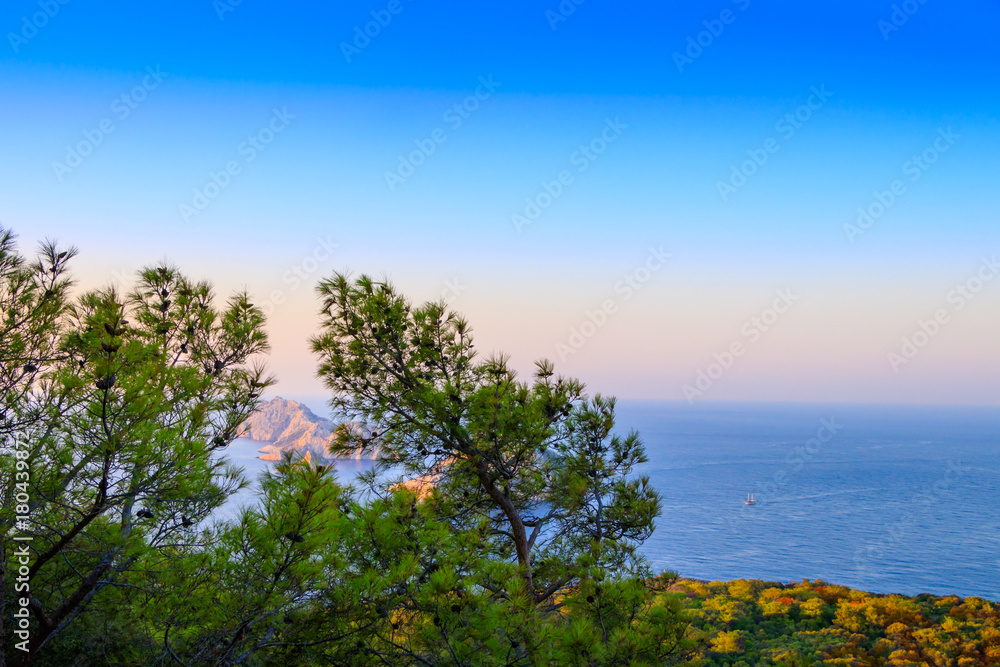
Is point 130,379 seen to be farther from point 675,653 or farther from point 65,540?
point 675,653

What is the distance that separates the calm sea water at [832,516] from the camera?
30750mm

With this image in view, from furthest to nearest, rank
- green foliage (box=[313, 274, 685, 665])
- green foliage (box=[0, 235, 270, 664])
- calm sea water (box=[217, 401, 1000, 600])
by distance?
calm sea water (box=[217, 401, 1000, 600])
green foliage (box=[313, 274, 685, 665])
green foliage (box=[0, 235, 270, 664])

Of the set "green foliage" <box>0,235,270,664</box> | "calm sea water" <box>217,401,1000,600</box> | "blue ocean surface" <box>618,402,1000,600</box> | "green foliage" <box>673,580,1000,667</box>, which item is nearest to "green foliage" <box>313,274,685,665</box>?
"green foliage" <box>0,235,270,664</box>

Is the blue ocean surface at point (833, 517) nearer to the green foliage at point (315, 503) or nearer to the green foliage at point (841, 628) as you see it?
the green foliage at point (841, 628)

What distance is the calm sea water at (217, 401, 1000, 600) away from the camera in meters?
30.8

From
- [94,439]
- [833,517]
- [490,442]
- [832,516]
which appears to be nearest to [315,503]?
[94,439]

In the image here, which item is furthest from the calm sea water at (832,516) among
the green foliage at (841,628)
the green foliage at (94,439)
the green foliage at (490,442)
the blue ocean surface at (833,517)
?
the green foliage at (841,628)

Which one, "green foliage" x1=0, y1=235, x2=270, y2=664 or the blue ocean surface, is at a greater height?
the blue ocean surface

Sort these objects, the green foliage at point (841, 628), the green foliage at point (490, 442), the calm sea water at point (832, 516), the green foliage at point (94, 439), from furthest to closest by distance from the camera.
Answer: the calm sea water at point (832, 516) < the green foliage at point (841, 628) < the green foliage at point (490, 442) < the green foliage at point (94, 439)

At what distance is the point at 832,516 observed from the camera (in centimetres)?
4378

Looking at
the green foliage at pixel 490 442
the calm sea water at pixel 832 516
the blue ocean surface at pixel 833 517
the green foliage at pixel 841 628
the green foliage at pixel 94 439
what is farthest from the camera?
the blue ocean surface at pixel 833 517

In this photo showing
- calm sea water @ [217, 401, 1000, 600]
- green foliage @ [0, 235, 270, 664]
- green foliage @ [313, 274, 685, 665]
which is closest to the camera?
green foliage @ [0, 235, 270, 664]

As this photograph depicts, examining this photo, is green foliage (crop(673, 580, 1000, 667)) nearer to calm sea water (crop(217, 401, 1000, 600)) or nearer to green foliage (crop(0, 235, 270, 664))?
calm sea water (crop(217, 401, 1000, 600))

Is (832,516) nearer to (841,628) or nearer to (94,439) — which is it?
(841,628)
